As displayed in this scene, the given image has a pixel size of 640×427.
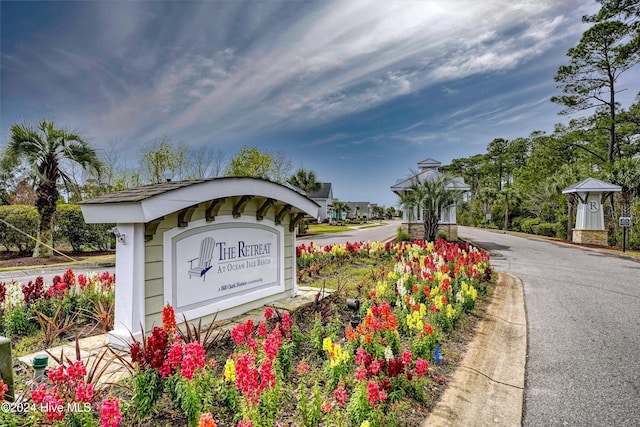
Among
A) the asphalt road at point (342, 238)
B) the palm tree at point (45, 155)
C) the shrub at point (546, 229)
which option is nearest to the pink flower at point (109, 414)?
the palm tree at point (45, 155)

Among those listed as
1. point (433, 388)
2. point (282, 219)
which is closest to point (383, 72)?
point (282, 219)

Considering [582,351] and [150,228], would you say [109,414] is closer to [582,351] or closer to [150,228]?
[150,228]

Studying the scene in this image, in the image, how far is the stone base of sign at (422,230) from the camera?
61.0ft

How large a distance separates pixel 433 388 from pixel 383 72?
49.0ft

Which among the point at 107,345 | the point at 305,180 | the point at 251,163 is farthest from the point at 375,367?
the point at 305,180

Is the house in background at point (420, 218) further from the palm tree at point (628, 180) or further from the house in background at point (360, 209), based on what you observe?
the house in background at point (360, 209)

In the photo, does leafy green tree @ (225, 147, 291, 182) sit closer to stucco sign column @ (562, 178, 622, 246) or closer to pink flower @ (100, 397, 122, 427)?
stucco sign column @ (562, 178, 622, 246)

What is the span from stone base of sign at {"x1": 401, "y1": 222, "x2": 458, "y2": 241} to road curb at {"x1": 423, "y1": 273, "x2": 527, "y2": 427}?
46.4 ft

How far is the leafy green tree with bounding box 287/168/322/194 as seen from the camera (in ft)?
113

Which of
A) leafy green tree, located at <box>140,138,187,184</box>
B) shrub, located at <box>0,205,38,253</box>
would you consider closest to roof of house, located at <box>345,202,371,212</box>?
leafy green tree, located at <box>140,138,187,184</box>

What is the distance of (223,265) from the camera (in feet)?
13.7

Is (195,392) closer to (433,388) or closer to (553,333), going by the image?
(433,388)

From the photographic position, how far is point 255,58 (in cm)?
1173

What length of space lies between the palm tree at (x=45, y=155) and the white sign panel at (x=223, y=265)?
12.8 m
